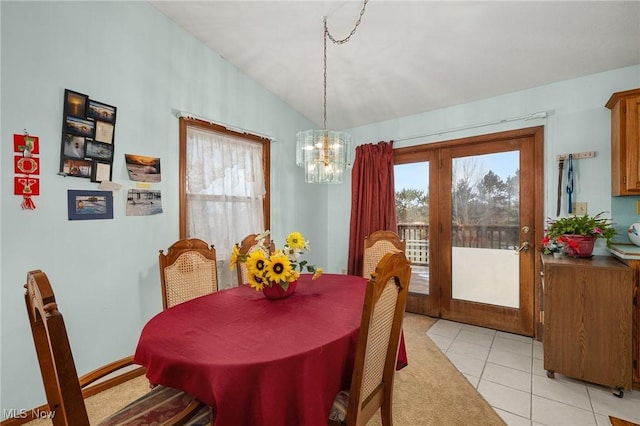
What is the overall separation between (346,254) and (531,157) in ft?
8.22

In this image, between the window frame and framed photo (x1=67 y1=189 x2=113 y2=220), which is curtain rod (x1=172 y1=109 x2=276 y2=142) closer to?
the window frame

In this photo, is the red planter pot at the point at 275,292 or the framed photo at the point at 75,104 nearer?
the red planter pot at the point at 275,292

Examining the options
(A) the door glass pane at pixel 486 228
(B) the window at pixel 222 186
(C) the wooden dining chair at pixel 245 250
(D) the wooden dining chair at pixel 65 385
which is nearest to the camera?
(D) the wooden dining chair at pixel 65 385

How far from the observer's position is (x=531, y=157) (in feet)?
9.81

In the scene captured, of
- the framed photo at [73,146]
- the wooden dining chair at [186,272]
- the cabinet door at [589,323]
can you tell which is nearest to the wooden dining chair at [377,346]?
the wooden dining chair at [186,272]

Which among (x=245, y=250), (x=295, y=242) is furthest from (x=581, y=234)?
(x=245, y=250)

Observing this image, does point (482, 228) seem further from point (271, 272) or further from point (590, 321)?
point (271, 272)

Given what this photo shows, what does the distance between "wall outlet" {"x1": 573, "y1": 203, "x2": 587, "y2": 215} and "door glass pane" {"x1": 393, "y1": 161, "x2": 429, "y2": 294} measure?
140 cm

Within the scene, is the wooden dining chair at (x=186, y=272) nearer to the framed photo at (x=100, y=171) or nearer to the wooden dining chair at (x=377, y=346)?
the framed photo at (x=100, y=171)

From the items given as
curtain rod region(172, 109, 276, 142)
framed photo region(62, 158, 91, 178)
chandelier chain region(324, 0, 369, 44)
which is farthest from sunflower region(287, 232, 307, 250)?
chandelier chain region(324, 0, 369, 44)

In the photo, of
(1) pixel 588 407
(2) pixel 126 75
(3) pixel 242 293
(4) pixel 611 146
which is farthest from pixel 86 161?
(4) pixel 611 146

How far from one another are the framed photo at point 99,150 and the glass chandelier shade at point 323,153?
1453 mm

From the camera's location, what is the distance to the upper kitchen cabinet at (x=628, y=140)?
2.23 meters

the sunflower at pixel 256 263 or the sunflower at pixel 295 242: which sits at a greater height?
the sunflower at pixel 295 242
